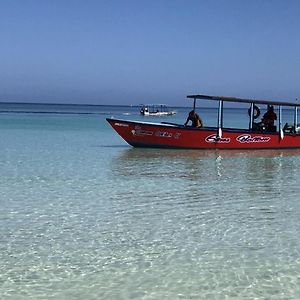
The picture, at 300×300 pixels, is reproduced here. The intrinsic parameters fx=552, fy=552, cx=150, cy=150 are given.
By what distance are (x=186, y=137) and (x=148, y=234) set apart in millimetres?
11285

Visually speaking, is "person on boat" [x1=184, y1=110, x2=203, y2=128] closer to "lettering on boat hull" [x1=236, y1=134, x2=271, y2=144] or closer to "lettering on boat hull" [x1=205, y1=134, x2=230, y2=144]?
"lettering on boat hull" [x1=205, y1=134, x2=230, y2=144]

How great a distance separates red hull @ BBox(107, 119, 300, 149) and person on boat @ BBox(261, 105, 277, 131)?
0.49 metres

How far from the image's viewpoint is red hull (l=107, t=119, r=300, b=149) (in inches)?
695

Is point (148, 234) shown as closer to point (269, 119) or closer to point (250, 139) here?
point (250, 139)

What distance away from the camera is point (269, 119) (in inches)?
734

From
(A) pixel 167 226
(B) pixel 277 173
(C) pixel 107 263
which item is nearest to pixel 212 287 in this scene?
(C) pixel 107 263

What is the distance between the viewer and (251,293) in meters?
4.52

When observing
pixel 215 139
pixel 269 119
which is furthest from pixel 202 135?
pixel 269 119

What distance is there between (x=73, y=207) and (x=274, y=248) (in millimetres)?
3266

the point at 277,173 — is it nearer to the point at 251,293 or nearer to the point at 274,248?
the point at 274,248

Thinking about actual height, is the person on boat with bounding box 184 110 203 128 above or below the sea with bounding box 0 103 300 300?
above

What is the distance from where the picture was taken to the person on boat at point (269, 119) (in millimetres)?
18547

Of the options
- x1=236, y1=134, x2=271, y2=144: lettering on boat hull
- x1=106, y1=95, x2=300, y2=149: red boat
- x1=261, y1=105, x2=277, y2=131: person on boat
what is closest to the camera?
x1=106, y1=95, x2=300, y2=149: red boat

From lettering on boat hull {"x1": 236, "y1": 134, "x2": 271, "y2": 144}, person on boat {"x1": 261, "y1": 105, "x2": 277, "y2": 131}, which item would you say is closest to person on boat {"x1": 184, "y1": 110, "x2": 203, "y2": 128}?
lettering on boat hull {"x1": 236, "y1": 134, "x2": 271, "y2": 144}
